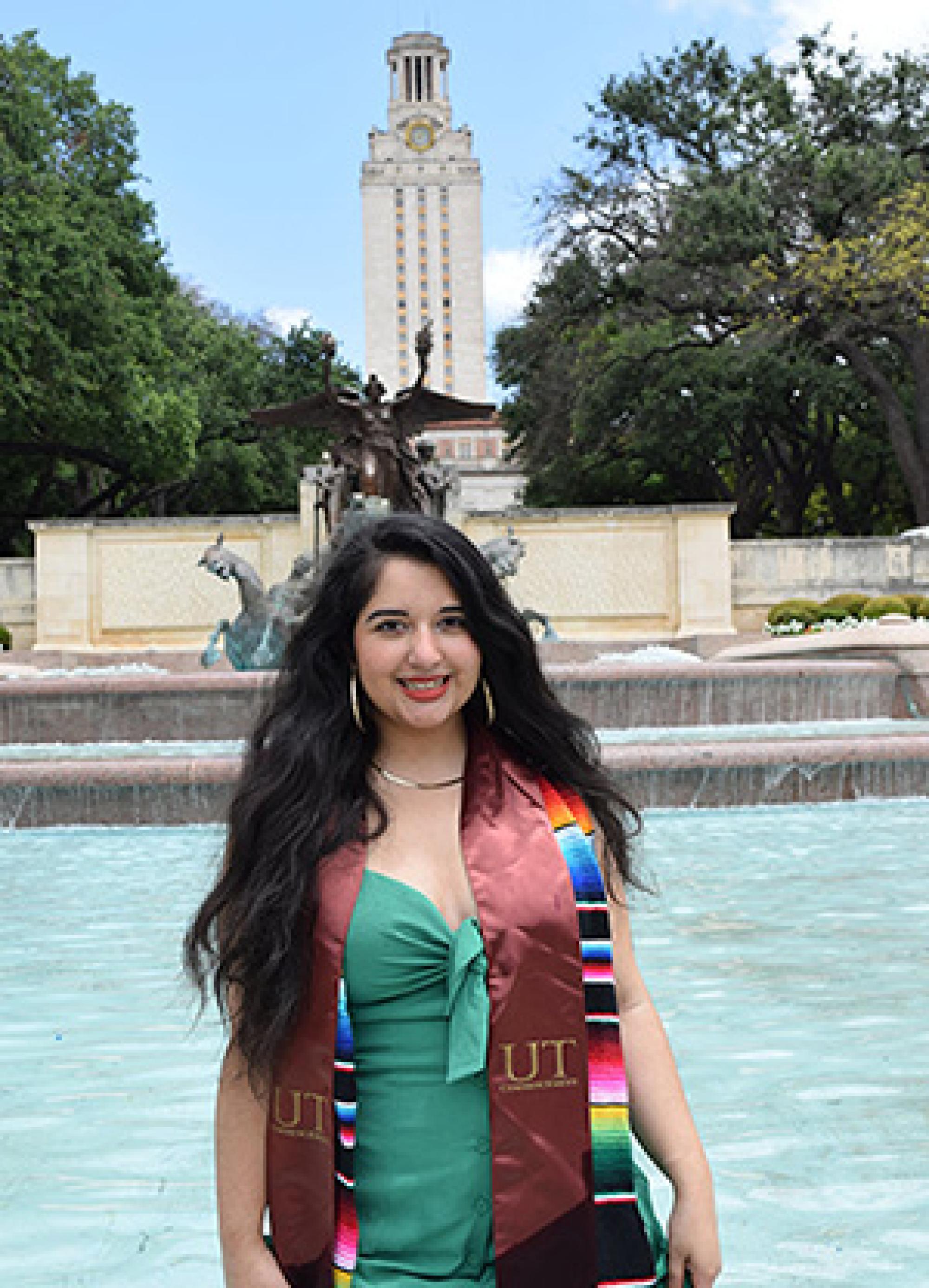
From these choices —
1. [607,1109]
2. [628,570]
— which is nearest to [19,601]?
[628,570]

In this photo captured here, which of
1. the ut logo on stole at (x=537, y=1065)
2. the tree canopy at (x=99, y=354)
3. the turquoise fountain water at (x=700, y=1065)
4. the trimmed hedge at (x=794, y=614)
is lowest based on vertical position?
the turquoise fountain water at (x=700, y=1065)

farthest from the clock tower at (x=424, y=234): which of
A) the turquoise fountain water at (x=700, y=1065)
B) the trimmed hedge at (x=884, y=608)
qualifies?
the turquoise fountain water at (x=700, y=1065)

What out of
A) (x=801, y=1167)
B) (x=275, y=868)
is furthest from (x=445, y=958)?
(x=801, y=1167)

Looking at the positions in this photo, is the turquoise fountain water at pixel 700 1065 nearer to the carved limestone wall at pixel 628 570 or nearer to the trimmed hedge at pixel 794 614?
the trimmed hedge at pixel 794 614

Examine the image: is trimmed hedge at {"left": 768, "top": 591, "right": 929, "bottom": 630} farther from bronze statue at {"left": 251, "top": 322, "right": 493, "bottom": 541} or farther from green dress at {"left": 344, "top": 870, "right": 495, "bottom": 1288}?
green dress at {"left": 344, "top": 870, "right": 495, "bottom": 1288}

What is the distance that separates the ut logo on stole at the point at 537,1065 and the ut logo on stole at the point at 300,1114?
19 cm

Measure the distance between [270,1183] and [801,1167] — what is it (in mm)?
1623

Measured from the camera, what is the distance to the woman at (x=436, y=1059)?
1468 millimetres

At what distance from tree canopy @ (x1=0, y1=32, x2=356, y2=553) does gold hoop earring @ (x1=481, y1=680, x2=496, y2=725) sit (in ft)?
86.6

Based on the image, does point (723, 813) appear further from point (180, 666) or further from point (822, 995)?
point (180, 666)

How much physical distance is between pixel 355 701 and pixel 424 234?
118 metres

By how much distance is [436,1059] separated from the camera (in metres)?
1.50

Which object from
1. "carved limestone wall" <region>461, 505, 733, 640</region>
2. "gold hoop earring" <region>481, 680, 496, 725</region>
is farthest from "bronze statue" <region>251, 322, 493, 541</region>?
"gold hoop earring" <region>481, 680, 496, 725</region>

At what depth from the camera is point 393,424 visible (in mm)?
17125
